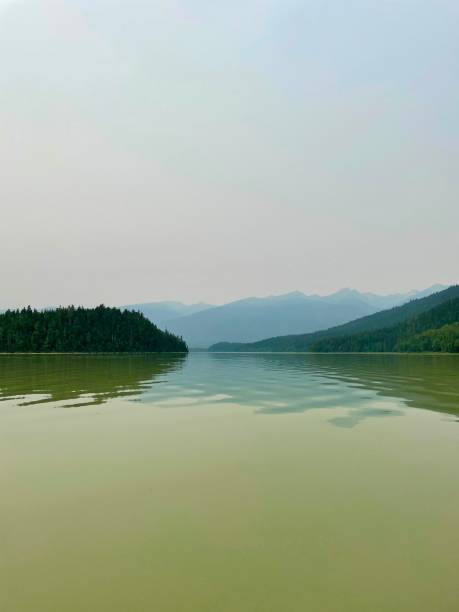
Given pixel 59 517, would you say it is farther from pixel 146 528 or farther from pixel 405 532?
pixel 405 532

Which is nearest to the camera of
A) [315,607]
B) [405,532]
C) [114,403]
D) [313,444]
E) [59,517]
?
[315,607]

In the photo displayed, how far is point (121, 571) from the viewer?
254 inches

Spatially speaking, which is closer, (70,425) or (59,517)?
(59,517)

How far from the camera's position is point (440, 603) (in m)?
5.66

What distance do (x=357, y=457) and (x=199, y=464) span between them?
15.5ft

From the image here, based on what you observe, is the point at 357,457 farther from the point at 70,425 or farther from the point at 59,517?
the point at 70,425

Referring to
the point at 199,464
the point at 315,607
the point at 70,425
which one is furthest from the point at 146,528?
the point at 70,425

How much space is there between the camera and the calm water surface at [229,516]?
5.92 metres

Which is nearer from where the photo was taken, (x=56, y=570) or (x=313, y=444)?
(x=56, y=570)

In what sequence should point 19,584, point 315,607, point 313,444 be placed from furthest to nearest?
1. point 313,444
2. point 19,584
3. point 315,607

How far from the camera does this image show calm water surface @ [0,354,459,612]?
5.92m

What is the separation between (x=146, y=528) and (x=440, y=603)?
4.89m

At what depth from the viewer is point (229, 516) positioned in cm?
859

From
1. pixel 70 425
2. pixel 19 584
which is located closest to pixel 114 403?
pixel 70 425
